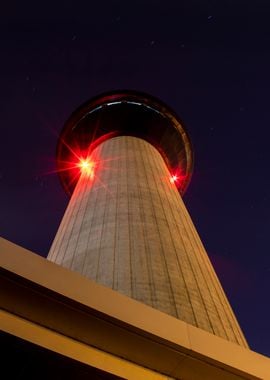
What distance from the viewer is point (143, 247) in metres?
6.52

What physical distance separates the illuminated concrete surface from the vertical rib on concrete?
2381 millimetres

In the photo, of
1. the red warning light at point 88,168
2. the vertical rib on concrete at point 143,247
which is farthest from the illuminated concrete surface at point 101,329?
the red warning light at point 88,168

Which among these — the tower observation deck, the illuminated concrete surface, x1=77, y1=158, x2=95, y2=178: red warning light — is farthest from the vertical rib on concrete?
the illuminated concrete surface

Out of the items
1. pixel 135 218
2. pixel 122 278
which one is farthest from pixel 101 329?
pixel 135 218

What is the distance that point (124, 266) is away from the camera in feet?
19.5

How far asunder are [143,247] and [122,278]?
37.2 inches

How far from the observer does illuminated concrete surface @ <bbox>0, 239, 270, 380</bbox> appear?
2555mm

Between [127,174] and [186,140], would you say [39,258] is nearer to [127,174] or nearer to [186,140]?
[127,174]

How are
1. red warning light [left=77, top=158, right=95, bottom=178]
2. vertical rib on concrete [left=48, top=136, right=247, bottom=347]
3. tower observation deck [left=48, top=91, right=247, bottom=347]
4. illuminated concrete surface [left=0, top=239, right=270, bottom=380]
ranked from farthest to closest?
red warning light [left=77, top=158, right=95, bottom=178]
tower observation deck [left=48, top=91, right=247, bottom=347]
vertical rib on concrete [left=48, top=136, right=247, bottom=347]
illuminated concrete surface [left=0, top=239, right=270, bottom=380]

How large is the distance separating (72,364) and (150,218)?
508cm

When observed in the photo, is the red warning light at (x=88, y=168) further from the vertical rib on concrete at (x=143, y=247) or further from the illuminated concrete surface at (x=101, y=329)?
the illuminated concrete surface at (x=101, y=329)

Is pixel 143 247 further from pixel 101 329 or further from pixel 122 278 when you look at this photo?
pixel 101 329

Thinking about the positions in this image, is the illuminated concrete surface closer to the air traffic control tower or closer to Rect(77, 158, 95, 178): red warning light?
the air traffic control tower

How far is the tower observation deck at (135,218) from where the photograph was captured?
5.73 m
